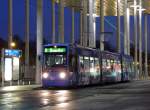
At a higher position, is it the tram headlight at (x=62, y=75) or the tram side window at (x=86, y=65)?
the tram side window at (x=86, y=65)

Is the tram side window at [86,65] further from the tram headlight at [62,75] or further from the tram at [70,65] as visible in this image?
the tram headlight at [62,75]

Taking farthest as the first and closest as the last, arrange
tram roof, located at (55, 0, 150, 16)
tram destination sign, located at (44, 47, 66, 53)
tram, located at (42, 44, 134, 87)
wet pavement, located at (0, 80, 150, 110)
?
tram roof, located at (55, 0, 150, 16) → tram, located at (42, 44, 134, 87) → tram destination sign, located at (44, 47, 66, 53) → wet pavement, located at (0, 80, 150, 110)

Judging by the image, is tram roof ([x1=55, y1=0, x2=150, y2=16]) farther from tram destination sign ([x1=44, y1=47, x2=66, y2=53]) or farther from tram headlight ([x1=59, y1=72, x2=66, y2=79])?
tram headlight ([x1=59, y1=72, x2=66, y2=79])

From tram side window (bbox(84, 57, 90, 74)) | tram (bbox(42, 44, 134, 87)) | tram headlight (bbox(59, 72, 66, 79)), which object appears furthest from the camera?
tram side window (bbox(84, 57, 90, 74))

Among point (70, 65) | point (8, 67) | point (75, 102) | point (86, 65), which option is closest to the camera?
point (75, 102)

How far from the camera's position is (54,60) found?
40.6 meters

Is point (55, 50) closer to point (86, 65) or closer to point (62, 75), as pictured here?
point (62, 75)

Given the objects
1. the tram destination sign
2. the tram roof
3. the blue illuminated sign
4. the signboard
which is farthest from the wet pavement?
the tram roof

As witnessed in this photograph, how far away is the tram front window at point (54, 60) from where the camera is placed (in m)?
40.4

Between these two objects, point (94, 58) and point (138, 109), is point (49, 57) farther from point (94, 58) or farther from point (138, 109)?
point (138, 109)

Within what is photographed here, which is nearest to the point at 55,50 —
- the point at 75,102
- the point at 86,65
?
the point at 86,65

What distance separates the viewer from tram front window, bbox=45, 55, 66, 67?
4036 cm

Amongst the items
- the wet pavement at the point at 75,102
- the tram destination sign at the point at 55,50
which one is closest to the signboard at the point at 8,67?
the tram destination sign at the point at 55,50

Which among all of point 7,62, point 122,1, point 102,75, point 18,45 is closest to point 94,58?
point 102,75
